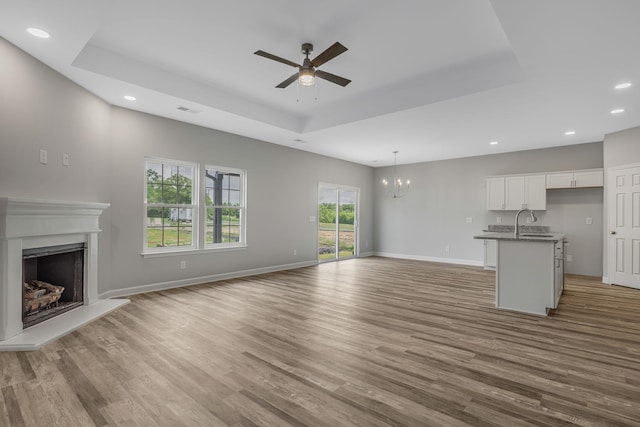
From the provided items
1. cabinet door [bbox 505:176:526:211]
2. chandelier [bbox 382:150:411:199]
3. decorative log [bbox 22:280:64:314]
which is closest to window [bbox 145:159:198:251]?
decorative log [bbox 22:280:64:314]

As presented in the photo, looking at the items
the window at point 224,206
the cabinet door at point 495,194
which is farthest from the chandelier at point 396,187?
the window at point 224,206

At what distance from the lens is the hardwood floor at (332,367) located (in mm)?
1891

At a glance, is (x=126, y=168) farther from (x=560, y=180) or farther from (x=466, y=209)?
(x=560, y=180)

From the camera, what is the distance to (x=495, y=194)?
7.45m

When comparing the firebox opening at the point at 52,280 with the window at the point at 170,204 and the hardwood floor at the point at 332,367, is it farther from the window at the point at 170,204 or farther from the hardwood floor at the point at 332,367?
the window at the point at 170,204

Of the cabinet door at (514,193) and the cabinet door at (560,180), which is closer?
the cabinet door at (560,180)

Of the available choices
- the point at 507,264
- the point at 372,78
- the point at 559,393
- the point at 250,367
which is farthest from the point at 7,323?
the point at 507,264

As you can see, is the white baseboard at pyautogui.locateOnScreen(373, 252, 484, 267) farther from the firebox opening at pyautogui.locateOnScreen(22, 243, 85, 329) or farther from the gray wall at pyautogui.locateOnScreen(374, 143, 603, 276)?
the firebox opening at pyautogui.locateOnScreen(22, 243, 85, 329)

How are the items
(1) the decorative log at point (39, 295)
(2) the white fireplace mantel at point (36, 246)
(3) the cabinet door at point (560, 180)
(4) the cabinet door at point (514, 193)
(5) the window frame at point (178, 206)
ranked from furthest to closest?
1. (4) the cabinet door at point (514, 193)
2. (3) the cabinet door at point (560, 180)
3. (5) the window frame at point (178, 206)
4. (1) the decorative log at point (39, 295)
5. (2) the white fireplace mantel at point (36, 246)

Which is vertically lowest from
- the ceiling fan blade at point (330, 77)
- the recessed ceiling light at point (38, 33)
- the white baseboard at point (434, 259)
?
the white baseboard at point (434, 259)

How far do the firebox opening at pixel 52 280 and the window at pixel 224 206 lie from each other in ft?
6.81

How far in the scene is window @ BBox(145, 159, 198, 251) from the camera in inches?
202

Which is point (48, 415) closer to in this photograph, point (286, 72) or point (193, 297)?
point (193, 297)

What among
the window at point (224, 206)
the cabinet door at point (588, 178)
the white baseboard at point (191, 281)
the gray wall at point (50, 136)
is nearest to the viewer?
the gray wall at point (50, 136)
